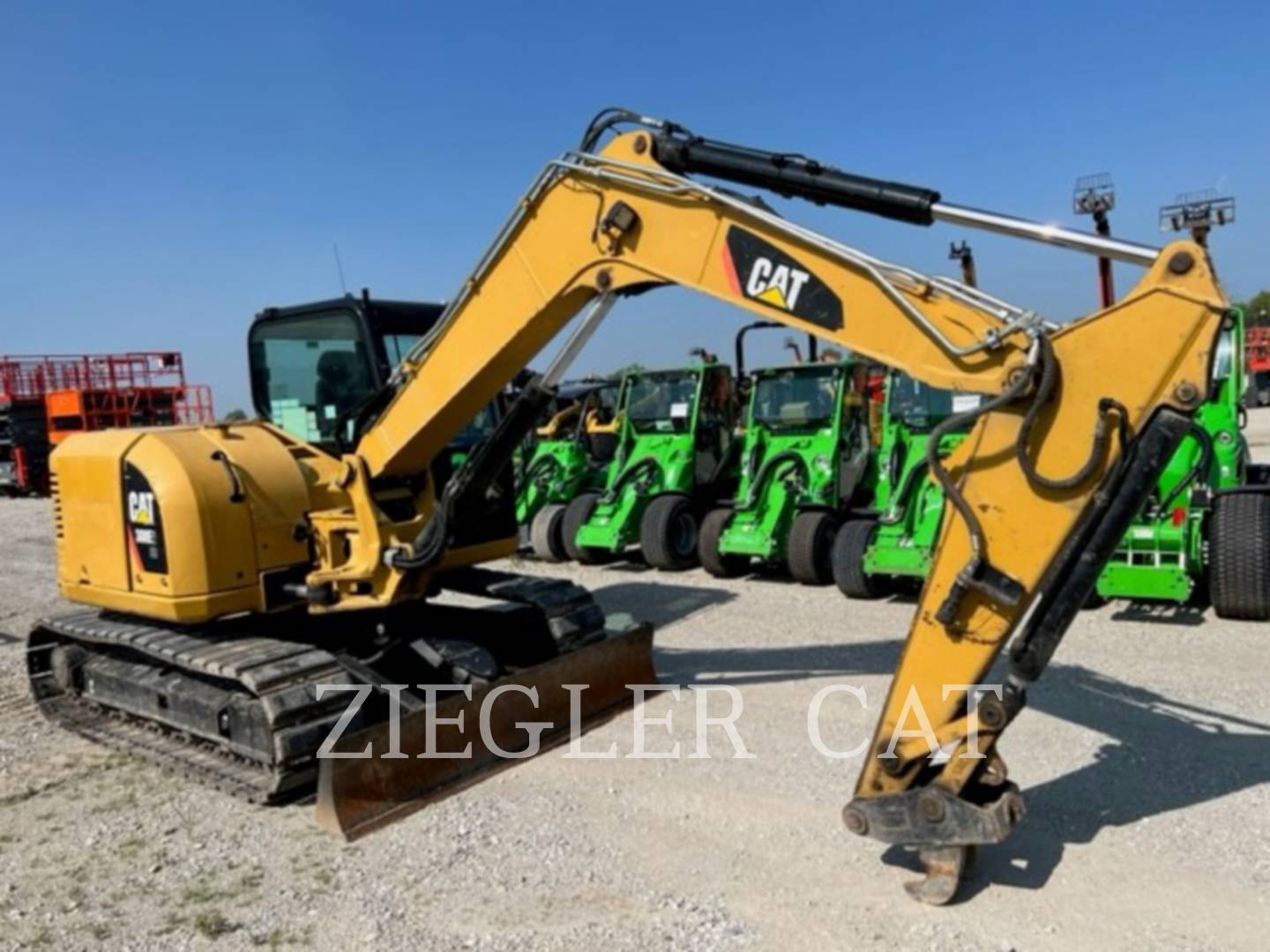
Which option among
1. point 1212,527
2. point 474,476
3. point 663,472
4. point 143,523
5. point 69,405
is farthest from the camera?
point 69,405

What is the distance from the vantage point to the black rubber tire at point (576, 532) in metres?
11.3

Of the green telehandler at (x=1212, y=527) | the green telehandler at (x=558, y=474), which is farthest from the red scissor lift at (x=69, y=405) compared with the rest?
the green telehandler at (x=1212, y=527)

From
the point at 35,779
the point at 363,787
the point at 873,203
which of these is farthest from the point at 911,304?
the point at 35,779

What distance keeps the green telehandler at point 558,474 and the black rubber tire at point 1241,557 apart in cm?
656

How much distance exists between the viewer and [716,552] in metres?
10.0

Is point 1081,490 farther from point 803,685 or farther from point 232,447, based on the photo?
point 232,447

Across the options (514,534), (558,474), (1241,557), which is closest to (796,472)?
(558,474)

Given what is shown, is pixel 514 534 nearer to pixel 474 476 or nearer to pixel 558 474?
pixel 474 476

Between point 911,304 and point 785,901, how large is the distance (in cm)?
222

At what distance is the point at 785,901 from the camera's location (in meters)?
3.69

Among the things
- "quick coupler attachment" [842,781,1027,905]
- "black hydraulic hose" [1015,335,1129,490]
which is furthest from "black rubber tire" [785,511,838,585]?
"black hydraulic hose" [1015,335,1129,490]

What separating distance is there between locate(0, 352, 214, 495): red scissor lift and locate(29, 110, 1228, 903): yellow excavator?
17.8 meters

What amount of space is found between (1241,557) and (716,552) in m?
4.50

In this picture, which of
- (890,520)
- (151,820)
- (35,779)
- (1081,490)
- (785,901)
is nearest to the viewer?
(1081,490)
